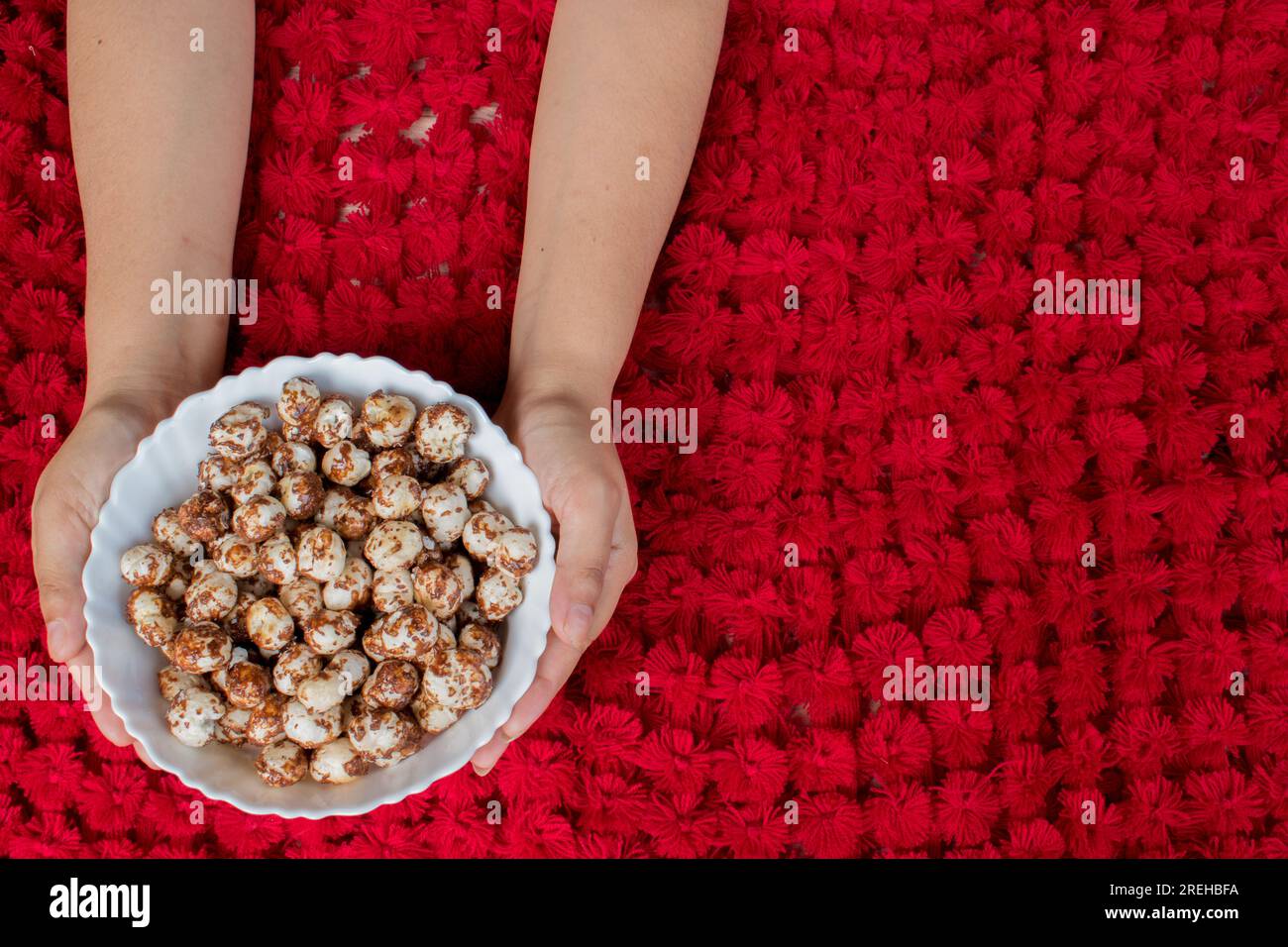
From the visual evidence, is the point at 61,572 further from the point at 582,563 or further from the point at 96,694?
the point at 582,563

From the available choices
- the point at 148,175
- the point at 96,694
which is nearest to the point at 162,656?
the point at 96,694

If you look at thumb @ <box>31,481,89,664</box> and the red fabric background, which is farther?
the red fabric background

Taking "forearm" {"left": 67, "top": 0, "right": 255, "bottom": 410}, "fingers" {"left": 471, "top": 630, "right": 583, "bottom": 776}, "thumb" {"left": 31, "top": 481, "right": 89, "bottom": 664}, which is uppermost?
"forearm" {"left": 67, "top": 0, "right": 255, "bottom": 410}

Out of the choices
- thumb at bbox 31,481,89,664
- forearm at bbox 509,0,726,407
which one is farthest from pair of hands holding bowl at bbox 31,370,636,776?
forearm at bbox 509,0,726,407

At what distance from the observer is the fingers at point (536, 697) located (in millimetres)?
816

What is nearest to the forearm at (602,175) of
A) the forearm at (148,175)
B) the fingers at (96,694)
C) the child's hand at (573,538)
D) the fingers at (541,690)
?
the child's hand at (573,538)

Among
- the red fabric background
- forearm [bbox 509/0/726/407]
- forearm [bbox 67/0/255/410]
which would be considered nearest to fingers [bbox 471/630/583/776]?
the red fabric background

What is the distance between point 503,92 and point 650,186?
23 centimetres

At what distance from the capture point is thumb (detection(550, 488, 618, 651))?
774 mm

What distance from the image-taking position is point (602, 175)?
960 mm

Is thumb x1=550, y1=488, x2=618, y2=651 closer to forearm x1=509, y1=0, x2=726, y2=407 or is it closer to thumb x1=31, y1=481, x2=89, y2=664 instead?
forearm x1=509, y1=0, x2=726, y2=407

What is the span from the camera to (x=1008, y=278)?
105 centimetres

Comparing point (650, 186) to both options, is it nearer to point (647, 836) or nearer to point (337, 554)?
point (337, 554)

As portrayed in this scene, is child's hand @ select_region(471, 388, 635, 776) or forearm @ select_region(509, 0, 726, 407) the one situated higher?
forearm @ select_region(509, 0, 726, 407)
